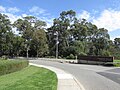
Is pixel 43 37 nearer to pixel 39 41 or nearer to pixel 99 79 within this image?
pixel 39 41

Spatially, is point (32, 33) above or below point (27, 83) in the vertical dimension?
above

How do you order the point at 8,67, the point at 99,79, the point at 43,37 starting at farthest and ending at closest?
the point at 43,37 → the point at 8,67 → the point at 99,79

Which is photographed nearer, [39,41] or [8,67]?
[8,67]

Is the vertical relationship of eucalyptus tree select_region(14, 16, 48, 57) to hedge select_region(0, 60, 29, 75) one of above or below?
above

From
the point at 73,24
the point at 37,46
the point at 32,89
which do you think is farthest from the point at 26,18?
the point at 32,89

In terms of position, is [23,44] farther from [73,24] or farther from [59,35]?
[73,24]

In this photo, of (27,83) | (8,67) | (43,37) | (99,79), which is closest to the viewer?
(27,83)

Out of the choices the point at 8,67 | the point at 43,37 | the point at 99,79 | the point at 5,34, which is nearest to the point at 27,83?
the point at 99,79

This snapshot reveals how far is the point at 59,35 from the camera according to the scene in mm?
94812

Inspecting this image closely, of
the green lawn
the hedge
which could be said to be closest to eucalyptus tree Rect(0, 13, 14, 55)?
the hedge

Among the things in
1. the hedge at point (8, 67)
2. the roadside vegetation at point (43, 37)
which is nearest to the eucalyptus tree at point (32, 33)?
the roadside vegetation at point (43, 37)

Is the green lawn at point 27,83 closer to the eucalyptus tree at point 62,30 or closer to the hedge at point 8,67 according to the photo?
the hedge at point 8,67

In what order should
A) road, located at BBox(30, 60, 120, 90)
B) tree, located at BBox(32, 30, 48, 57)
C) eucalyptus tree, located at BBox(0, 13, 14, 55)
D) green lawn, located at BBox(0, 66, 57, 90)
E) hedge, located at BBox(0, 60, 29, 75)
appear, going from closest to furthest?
green lawn, located at BBox(0, 66, 57, 90)
road, located at BBox(30, 60, 120, 90)
hedge, located at BBox(0, 60, 29, 75)
tree, located at BBox(32, 30, 48, 57)
eucalyptus tree, located at BBox(0, 13, 14, 55)

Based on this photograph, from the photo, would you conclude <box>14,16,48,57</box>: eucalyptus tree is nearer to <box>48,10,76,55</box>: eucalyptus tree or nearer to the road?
<box>48,10,76,55</box>: eucalyptus tree
